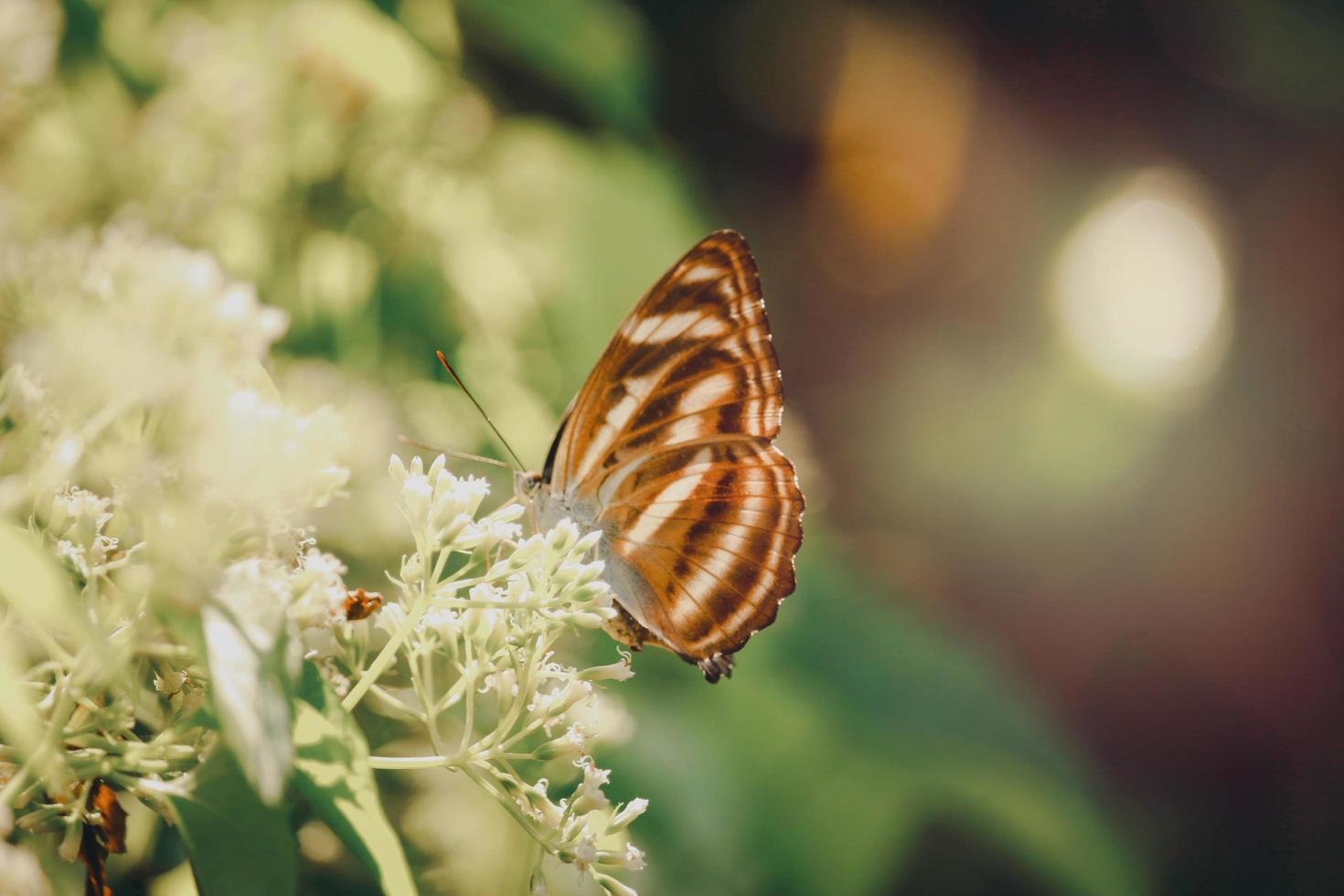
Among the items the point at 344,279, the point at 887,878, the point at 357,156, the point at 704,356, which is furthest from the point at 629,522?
the point at 887,878

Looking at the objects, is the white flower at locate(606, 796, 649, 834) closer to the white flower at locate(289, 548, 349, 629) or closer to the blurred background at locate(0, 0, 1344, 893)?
the white flower at locate(289, 548, 349, 629)

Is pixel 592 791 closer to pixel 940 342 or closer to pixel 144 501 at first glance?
pixel 144 501

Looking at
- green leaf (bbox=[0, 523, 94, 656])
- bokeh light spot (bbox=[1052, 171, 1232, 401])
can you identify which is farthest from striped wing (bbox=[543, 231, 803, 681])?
bokeh light spot (bbox=[1052, 171, 1232, 401])

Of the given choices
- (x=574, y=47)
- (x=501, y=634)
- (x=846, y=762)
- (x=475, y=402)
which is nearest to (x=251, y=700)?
(x=501, y=634)

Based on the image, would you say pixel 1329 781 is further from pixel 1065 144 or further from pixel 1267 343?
pixel 1065 144

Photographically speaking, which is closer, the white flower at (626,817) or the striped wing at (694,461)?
the white flower at (626,817)

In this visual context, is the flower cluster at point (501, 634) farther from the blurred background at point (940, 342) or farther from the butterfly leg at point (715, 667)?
the blurred background at point (940, 342)

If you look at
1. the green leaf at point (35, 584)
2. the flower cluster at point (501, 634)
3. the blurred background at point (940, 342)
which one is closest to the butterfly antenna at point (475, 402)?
the blurred background at point (940, 342)
